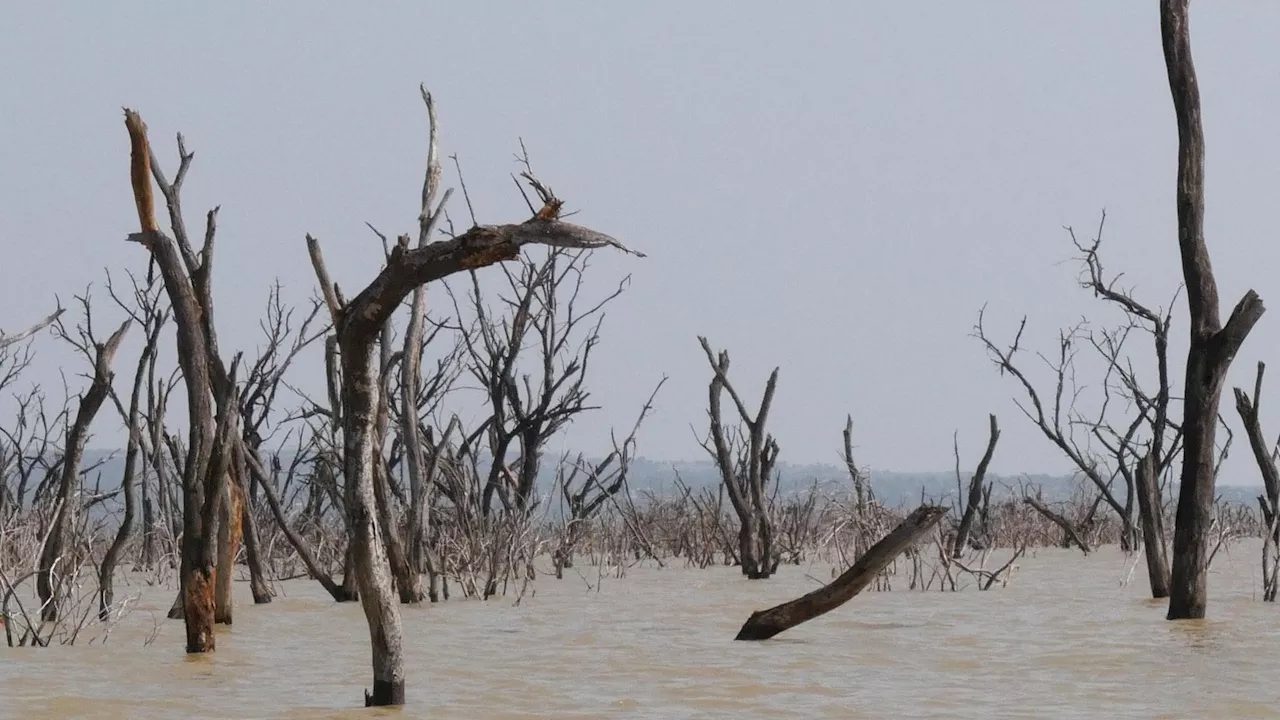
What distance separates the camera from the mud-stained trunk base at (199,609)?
8.12 metres

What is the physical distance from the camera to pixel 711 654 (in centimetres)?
847

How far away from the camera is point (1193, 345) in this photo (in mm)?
9859

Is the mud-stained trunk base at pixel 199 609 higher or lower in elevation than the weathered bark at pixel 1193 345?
lower

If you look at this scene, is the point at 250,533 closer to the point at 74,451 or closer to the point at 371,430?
the point at 74,451

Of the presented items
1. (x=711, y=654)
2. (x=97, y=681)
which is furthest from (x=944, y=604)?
(x=97, y=681)

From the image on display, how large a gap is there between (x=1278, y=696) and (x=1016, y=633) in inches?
109

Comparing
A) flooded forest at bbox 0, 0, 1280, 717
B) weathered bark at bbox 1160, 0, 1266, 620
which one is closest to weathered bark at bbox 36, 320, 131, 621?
flooded forest at bbox 0, 0, 1280, 717

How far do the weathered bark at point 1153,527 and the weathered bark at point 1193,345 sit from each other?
157cm

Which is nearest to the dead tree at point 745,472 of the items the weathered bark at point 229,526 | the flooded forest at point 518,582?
the flooded forest at point 518,582

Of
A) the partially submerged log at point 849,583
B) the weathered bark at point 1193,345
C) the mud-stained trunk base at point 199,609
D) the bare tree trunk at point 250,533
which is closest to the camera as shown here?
the mud-stained trunk base at point 199,609

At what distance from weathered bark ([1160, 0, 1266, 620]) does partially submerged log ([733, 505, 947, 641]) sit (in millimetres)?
1925

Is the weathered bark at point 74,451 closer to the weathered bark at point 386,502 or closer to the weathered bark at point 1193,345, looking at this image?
the weathered bark at point 386,502

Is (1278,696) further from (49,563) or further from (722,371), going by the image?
(722,371)

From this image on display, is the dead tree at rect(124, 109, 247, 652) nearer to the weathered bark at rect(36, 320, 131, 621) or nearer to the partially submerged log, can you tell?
the weathered bark at rect(36, 320, 131, 621)
